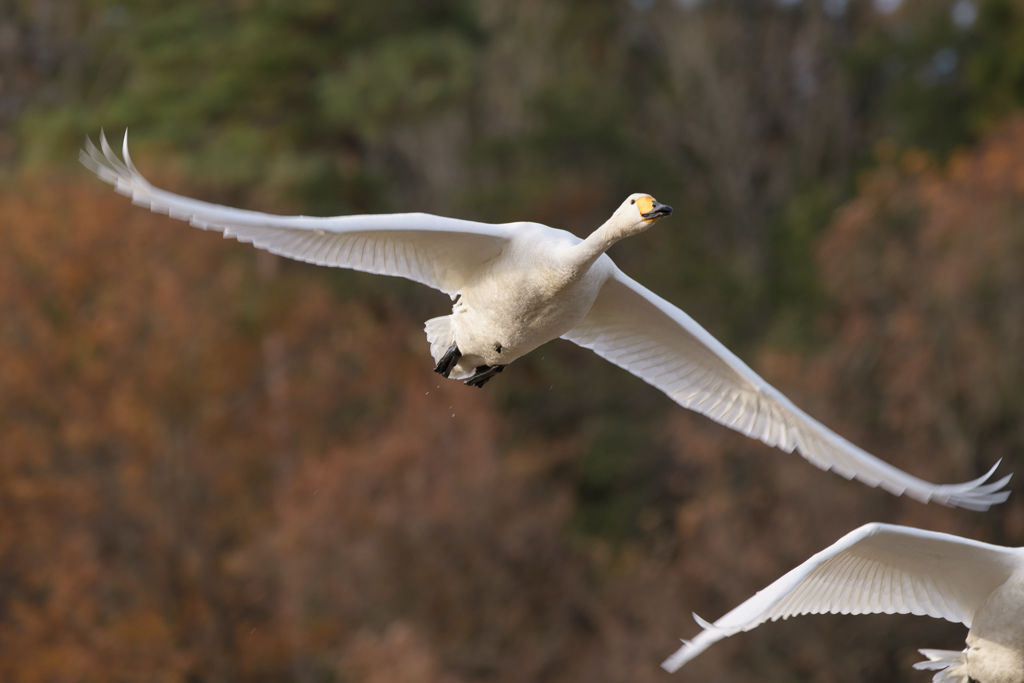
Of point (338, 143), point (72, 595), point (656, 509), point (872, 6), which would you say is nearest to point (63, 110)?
point (338, 143)

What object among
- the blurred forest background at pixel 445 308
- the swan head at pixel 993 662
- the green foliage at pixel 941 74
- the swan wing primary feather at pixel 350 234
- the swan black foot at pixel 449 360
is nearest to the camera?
the swan wing primary feather at pixel 350 234

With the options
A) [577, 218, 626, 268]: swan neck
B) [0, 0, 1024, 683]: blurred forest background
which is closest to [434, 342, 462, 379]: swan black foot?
[577, 218, 626, 268]: swan neck

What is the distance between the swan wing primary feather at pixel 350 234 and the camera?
19.8 ft

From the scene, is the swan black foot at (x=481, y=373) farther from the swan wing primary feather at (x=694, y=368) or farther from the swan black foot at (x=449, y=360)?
the swan wing primary feather at (x=694, y=368)

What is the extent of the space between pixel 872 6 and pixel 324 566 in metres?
17.9

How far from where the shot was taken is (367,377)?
2320 cm

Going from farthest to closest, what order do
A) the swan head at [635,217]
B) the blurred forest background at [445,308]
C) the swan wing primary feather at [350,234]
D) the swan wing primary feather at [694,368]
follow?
the blurred forest background at [445,308] → the swan wing primary feather at [694,368] → the swan head at [635,217] → the swan wing primary feather at [350,234]

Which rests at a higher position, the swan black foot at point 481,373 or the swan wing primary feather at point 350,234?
the swan wing primary feather at point 350,234

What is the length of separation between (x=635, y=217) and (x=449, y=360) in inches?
57.8

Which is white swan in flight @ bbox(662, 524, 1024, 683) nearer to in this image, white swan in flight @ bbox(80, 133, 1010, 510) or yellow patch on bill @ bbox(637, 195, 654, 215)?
white swan in flight @ bbox(80, 133, 1010, 510)

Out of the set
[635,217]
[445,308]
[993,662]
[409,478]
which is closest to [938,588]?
[993,662]

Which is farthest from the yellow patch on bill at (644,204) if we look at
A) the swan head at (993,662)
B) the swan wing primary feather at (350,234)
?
the swan head at (993,662)

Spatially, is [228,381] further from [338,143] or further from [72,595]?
[338,143]

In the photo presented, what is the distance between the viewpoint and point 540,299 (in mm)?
6855
